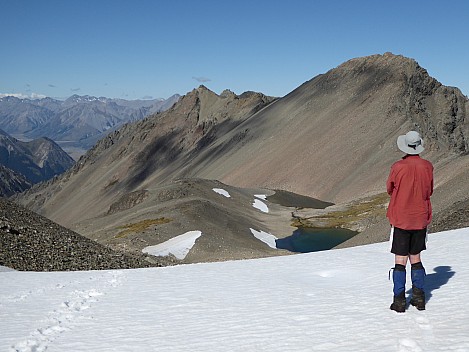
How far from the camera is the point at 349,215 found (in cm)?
7150

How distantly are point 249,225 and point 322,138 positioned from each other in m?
65.1

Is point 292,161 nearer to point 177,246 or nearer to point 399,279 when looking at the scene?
point 177,246

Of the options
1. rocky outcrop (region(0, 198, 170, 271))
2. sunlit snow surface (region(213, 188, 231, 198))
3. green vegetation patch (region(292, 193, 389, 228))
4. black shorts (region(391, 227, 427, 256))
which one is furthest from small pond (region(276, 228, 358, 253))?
black shorts (region(391, 227, 427, 256))

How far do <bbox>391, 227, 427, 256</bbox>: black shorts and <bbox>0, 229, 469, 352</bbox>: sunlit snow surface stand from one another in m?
1.03

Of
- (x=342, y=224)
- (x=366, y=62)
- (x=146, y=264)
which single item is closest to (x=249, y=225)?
(x=342, y=224)

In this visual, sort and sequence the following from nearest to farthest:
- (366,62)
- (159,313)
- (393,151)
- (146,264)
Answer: (159,313) → (146,264) → (393,151) → (366,62)

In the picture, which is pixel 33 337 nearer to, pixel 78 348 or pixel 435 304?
pixel 78 348

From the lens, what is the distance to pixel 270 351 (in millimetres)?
7570

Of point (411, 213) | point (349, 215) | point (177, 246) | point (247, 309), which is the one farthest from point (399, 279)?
point (349, 215)

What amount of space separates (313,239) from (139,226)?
21.6 m

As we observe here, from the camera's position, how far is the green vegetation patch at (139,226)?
165ft

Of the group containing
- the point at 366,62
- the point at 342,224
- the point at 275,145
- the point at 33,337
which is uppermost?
the point at 366,62

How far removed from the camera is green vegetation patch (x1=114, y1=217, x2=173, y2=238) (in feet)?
165

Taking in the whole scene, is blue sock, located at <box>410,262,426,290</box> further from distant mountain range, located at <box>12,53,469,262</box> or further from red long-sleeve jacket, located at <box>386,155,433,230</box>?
distant mountain range, located at <box>12,53,469,262</box>
